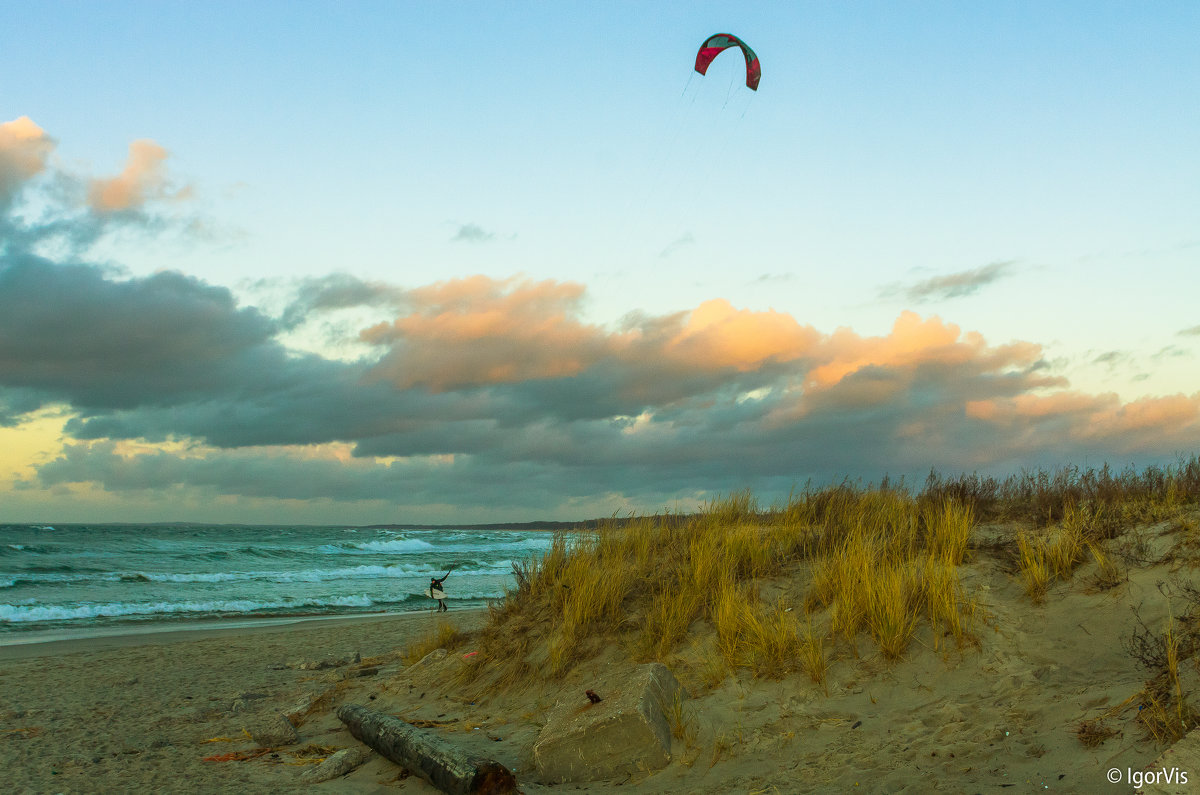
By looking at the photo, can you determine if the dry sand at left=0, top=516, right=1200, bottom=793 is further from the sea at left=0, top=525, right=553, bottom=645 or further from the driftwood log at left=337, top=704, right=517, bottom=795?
the sea at left=0, top=525, right=553, bottom=645

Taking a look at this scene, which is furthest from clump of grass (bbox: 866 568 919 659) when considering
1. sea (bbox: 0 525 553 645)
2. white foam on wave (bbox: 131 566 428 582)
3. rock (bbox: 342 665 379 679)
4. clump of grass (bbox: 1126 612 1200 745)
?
white foam on wave (bbox: 131 566 428 582)

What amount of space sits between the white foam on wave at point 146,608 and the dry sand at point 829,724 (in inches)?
445

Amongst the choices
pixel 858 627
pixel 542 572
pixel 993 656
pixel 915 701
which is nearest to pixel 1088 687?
pixel 993 656

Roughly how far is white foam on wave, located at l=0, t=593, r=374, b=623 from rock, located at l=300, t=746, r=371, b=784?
15.6m

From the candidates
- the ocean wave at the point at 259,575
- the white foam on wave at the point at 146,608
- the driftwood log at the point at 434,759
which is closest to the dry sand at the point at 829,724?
the driftwood log at the point at 434,759

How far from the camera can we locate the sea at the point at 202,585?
1805 cm

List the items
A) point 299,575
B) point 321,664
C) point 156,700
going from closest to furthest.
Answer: point 156,700
point 321,664
point 299,575

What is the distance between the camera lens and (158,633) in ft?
51.5

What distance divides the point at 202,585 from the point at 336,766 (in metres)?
22.7

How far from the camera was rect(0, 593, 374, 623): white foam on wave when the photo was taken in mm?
17969

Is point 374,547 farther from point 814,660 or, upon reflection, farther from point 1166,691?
point 1166,691

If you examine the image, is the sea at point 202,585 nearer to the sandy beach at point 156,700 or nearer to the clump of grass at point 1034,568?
the sandy beach at point 156,700

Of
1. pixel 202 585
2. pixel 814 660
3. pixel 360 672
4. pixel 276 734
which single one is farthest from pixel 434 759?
pixel 202 585

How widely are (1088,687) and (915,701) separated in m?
1.09
